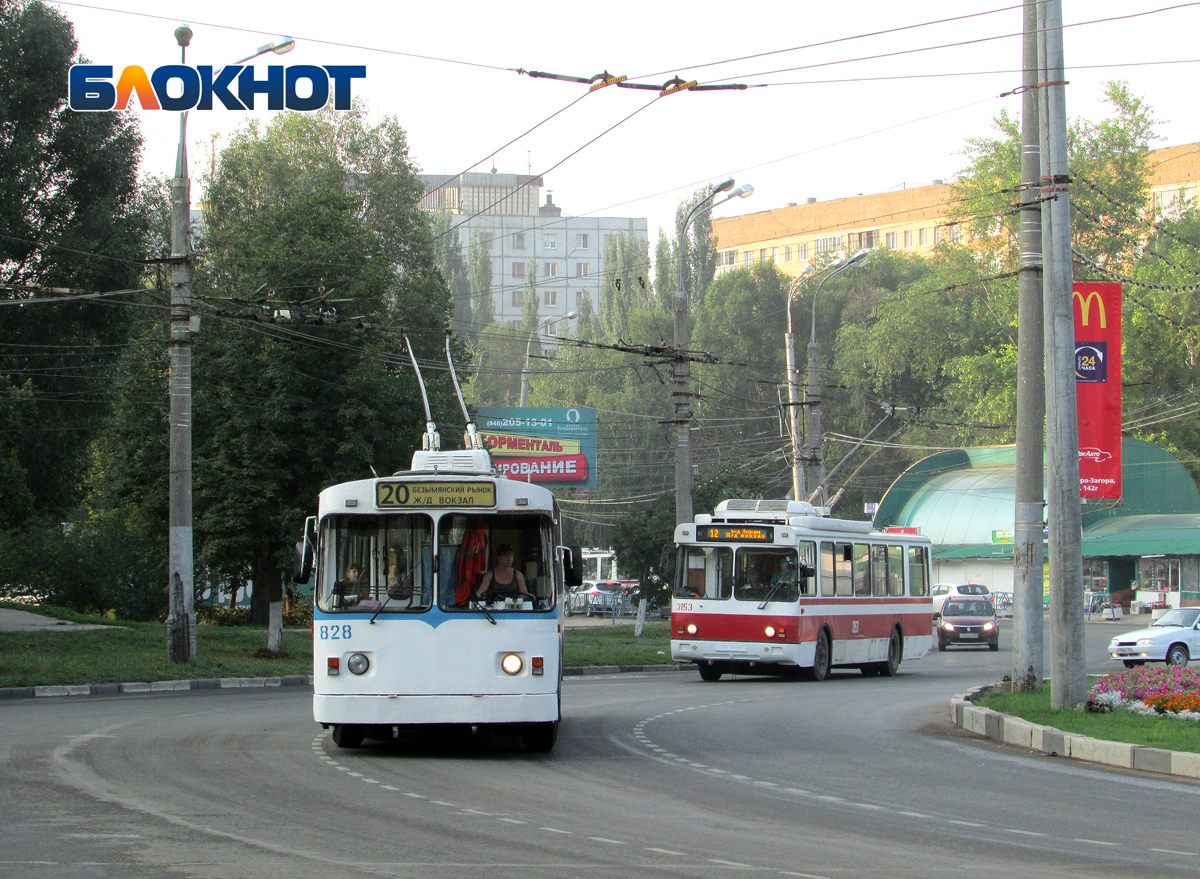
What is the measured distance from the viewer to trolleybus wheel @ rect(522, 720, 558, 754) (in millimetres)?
12555

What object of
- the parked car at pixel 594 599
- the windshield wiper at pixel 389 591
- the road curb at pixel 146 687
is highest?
the windshield wiper at pixel 389 591

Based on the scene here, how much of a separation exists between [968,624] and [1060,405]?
2579 centimetres

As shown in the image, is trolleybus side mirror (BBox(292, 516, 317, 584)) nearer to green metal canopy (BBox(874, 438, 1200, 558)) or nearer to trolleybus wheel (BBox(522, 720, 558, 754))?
trolleybus wheel (BBox(522, 720, 558, 754))

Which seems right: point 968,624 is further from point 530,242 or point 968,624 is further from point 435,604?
point 530,242

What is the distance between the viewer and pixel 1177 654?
29312mm

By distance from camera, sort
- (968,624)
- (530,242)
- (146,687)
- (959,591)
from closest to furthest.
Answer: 1. (146,687)
2. (968,624)
3. (959,591)
4. (530,242)

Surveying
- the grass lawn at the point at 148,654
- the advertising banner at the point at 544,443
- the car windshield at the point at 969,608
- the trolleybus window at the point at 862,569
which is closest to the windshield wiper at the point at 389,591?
the grass lawn at the point at 148,654

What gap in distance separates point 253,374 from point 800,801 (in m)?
17.5

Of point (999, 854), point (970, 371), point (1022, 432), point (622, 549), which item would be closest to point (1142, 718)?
point (1022, 432)

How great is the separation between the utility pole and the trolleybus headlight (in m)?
11.4

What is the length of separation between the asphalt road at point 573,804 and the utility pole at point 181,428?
5.81m

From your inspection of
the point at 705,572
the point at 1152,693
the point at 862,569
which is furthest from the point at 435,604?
the point at 862,569

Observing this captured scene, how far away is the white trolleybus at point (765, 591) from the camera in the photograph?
23484mm

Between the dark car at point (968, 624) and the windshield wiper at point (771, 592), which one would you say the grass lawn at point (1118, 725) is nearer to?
the windshield wiper at point (771, 592)
